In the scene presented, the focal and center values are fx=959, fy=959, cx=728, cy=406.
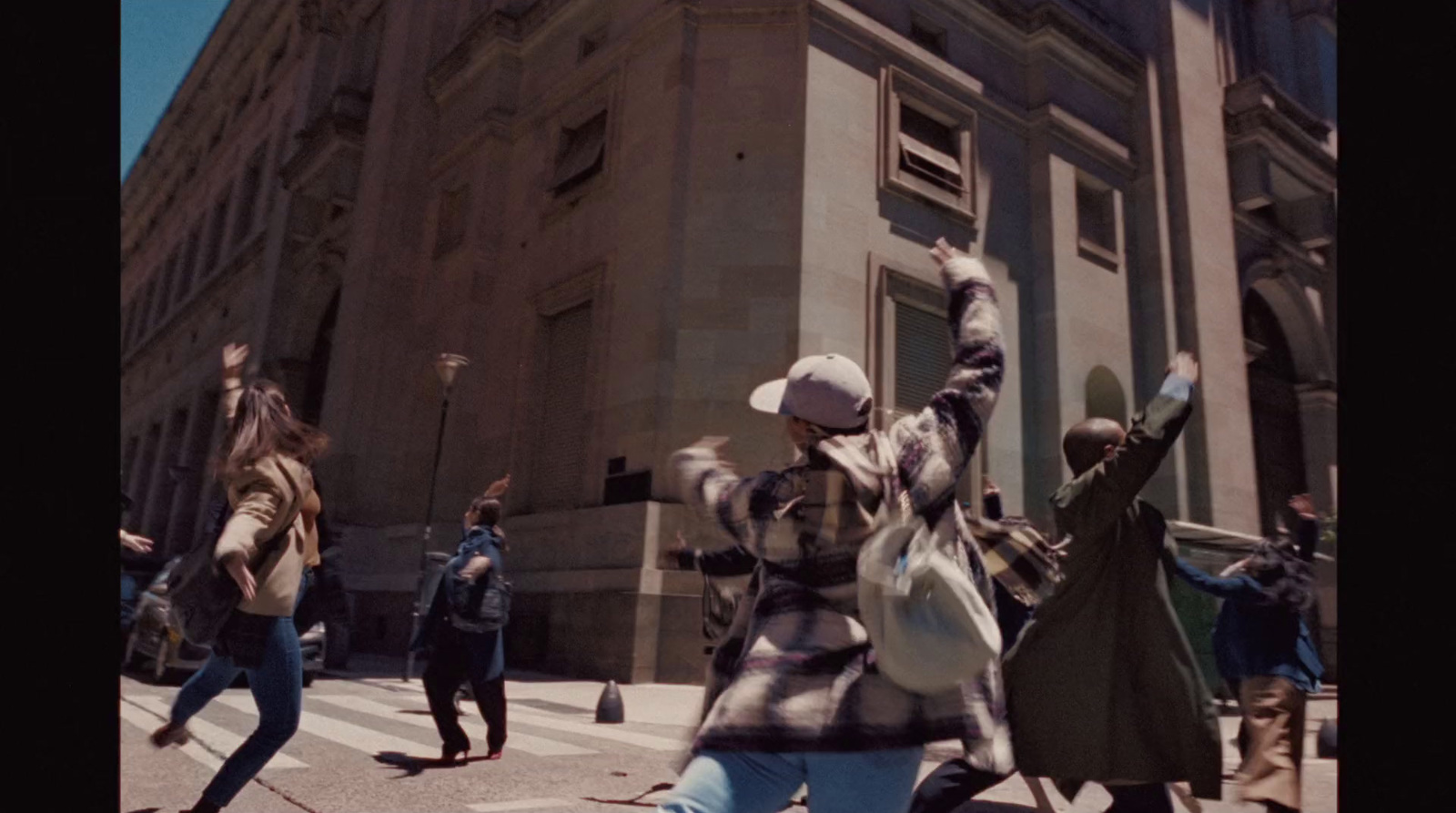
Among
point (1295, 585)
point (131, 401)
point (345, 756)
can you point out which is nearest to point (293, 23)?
point (131, 401)

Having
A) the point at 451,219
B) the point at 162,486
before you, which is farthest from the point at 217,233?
the point at 451,219

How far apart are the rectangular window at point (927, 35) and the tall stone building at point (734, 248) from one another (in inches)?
2.0

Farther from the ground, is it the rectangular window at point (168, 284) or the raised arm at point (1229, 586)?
the rectangular window at point (168, 284)

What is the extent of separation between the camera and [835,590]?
2.00 metres

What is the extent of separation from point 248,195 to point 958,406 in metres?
34.6

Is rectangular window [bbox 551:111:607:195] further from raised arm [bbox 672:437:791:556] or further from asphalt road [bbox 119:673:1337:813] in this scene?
raised arm [bbox 672:437:791:556]

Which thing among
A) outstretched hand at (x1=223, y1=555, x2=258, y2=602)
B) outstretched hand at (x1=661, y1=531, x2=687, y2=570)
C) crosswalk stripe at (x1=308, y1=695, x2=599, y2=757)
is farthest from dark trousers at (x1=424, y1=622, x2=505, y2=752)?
outstretched hand at (x1=661, y1=531, x2=687, y2=570)

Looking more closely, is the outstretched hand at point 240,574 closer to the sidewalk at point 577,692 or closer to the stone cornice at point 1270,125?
the sidewalk at point 577,692

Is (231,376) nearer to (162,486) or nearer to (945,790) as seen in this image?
(945,790)

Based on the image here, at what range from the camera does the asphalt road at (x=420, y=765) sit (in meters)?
4.54

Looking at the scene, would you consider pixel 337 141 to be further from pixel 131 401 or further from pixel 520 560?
pixel 131 401

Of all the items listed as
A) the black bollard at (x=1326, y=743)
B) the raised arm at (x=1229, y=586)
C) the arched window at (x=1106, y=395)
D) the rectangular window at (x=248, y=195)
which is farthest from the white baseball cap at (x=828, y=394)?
the rectangular window at (x=248, y=195)
